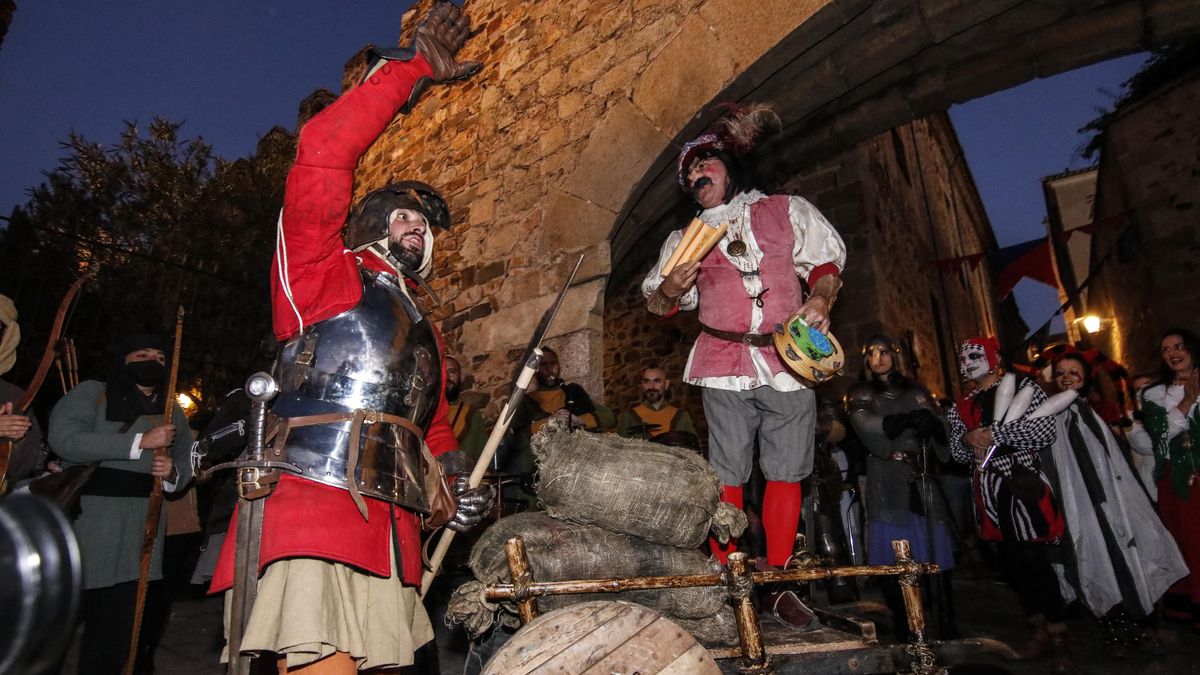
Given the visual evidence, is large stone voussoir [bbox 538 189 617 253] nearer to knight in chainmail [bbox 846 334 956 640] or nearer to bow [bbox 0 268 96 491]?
knight in chainmail [bbox 846 334 956 640]

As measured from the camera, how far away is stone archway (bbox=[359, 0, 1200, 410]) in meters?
4.45

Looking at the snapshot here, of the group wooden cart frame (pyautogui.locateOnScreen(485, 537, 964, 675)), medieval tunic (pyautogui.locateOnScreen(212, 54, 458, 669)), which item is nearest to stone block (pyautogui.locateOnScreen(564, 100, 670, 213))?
medieval tunic (pyautogui.locateOnScreen(212, 54, 458, 669))

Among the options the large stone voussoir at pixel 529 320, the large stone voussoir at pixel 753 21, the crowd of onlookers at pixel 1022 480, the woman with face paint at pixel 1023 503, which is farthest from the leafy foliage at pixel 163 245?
the woman with face paint at pixel 1023 503

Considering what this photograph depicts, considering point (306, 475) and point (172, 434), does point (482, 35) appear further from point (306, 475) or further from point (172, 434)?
point (306, 475)

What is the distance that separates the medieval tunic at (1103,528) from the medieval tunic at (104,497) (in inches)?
191

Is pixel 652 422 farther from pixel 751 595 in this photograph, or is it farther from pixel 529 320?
pixel 751 595

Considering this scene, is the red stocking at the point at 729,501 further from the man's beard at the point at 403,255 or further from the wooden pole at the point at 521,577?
the man's beard at the point at 403,255

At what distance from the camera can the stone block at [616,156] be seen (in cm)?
479

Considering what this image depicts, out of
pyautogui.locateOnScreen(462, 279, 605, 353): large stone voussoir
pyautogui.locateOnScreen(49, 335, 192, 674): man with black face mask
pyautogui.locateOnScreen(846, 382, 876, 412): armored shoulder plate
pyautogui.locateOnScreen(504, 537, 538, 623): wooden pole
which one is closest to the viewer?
pyautogui.locateOnScreen(504, 537, 538, 623): wooden pole

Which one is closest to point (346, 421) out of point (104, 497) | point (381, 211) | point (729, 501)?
point (381, 211)

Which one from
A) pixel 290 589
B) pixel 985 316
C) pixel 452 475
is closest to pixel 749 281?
pixel 452 475

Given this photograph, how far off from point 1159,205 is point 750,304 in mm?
9514

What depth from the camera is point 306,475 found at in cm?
161

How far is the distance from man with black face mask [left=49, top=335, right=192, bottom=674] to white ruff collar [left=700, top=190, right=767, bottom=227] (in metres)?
2.72
